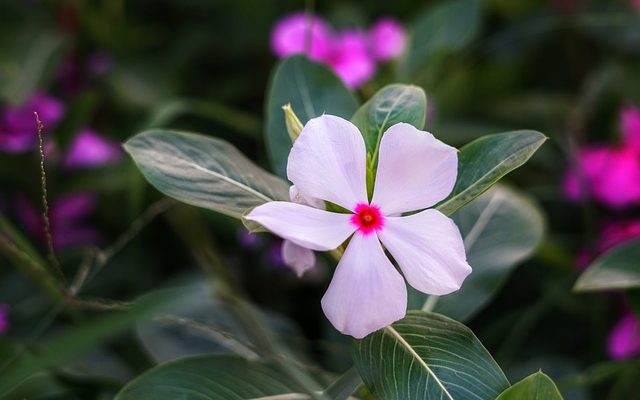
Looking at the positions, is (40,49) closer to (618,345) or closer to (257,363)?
(257,363)

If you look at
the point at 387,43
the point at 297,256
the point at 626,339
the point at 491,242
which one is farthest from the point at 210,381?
the point at 387,43

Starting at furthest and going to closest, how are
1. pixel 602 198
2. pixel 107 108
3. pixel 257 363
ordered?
pixel 107 108, pixel 602 198, pixel 257 363

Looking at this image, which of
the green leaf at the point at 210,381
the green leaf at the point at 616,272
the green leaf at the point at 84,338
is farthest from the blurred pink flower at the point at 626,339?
the green leaf at the point at 84,338

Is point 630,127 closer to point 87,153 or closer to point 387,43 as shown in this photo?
point 387,43

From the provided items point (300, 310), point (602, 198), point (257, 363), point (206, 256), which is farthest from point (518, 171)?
point (257, 363)

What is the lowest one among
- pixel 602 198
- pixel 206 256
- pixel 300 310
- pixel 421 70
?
pixel 300 310

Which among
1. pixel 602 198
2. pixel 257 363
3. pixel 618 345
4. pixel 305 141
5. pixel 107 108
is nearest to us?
pixel 305 141

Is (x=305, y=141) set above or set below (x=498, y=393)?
above

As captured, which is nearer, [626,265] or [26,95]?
[626,265]
